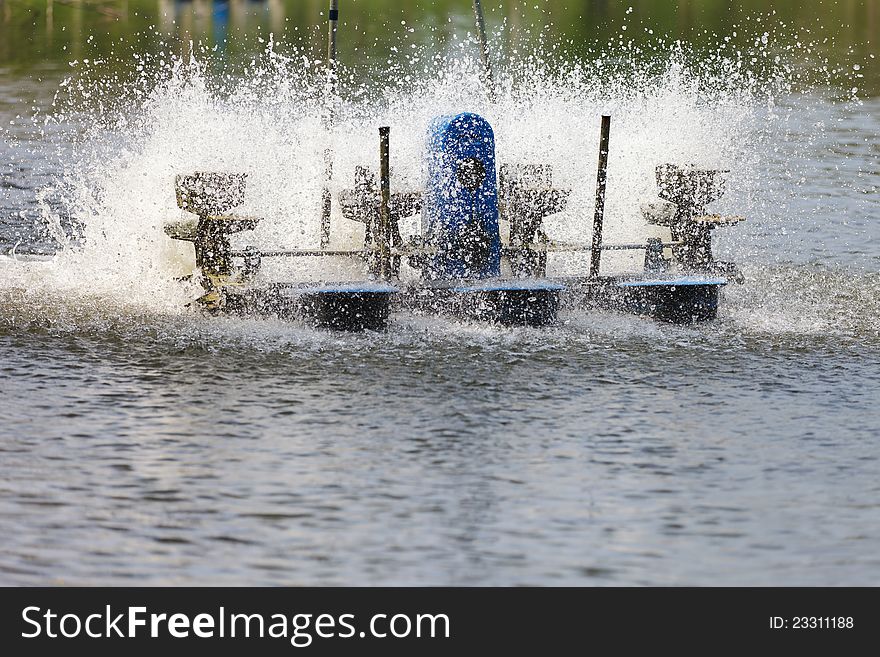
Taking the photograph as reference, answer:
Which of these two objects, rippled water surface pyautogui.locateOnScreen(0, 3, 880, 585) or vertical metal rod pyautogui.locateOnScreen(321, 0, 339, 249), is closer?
rippled water surface pyautogui.locateOnScreen(0, 3, 880, 585)

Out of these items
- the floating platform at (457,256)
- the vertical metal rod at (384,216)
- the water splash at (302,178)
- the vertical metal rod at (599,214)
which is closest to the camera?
the floating platform at (457,256)

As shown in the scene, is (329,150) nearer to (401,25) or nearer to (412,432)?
(412,432)

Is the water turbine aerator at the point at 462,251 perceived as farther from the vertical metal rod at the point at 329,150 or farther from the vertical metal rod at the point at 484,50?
the vertical metal rod at the point at 484,50

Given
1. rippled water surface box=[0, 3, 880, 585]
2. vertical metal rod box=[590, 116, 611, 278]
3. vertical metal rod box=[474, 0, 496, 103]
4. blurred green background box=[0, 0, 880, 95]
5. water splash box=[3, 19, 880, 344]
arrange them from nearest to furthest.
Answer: rippled water surface box=[0, 3, 880, 585], vertical metal rod box=[590, 116, 611, 278], water splash box=[3, 19, 880, 344], vertical metal rod box=[474, 0, 496, 103], blurred green background box=[0, 0, 880, 95]

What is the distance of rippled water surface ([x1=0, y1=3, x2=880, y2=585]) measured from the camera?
975 cm

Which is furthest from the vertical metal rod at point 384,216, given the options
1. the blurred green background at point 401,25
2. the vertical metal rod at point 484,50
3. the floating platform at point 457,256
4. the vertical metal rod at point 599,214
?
the blurred green background at point 401,25

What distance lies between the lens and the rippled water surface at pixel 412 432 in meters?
9.75

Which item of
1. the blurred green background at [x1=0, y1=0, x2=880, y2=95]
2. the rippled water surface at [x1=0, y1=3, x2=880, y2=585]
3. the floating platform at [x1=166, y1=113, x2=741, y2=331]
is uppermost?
the blurred green background at [x1=0, y1=0, x2=880, y2=95]

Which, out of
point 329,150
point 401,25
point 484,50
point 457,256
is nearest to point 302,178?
point 329,150

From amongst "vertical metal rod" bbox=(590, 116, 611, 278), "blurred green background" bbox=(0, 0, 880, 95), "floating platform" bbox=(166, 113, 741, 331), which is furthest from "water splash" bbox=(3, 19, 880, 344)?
"blurred green background" bbox=(0, 0, 880, 95)

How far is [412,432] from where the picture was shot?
1230 centimetres

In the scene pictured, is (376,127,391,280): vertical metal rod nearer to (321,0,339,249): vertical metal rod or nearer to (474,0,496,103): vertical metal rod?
(321,0,339,249): vertical metal rod

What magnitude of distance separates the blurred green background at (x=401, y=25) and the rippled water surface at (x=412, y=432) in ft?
105

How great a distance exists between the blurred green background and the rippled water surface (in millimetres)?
32155
